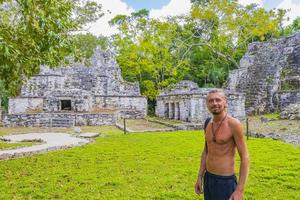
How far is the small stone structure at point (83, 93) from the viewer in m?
22.7

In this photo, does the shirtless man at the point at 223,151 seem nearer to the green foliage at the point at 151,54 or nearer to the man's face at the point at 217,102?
the man's face at the point at 217,102

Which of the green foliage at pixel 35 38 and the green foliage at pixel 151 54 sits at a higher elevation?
the green foliage at pixel 151 54

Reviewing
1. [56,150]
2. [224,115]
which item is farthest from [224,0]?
[224,115]

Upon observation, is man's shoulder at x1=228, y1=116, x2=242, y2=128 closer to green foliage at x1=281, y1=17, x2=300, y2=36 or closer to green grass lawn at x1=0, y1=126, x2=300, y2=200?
green grass lawn at x1=0, y1=126, x2=300, y2=200

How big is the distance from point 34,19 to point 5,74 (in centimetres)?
163

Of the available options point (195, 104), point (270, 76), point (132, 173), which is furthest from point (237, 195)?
point (270, 76)

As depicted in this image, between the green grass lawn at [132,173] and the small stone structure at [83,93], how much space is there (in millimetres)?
11245

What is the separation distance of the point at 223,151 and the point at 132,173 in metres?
3.91

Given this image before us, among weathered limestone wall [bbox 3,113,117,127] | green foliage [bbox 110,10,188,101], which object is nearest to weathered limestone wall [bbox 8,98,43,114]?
weathered limestone wall [bbox 3,113,117,127]

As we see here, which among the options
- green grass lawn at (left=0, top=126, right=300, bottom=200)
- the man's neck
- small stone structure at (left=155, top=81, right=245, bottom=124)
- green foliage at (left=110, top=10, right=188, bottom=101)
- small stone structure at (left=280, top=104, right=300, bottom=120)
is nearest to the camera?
the man's neck

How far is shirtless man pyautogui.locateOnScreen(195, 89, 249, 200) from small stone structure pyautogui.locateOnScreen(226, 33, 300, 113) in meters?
18.2

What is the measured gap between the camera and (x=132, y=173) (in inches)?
268

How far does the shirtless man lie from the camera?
305 cm

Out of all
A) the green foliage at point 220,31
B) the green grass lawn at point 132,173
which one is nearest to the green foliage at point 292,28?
the green foliage at point 220,31
